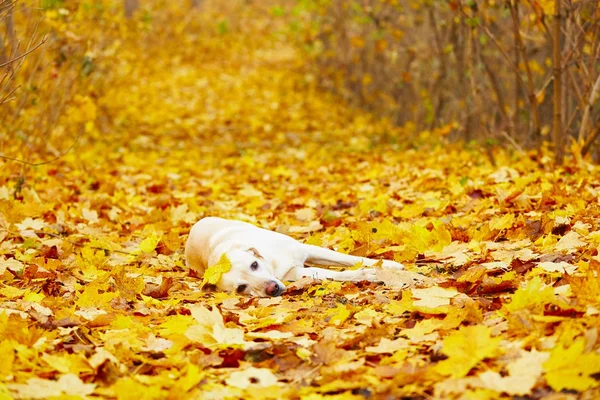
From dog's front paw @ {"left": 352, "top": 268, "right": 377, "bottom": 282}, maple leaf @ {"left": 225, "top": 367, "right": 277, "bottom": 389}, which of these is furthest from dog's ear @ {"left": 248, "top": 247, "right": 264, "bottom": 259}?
maple leaf @ {"left": 225, "top": 367, "right": 277, "bottom": 389}

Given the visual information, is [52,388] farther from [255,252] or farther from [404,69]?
[404,69]

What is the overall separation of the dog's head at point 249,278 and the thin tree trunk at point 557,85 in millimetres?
3526

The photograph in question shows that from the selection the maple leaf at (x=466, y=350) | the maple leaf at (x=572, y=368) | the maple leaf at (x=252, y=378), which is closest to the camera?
the maple leaf at (x=572, y=368)

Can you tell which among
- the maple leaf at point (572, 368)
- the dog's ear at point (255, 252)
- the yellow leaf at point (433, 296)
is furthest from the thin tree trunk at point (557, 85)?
the maple leaf at point (572, 368)

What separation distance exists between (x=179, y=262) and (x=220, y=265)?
3.31ft

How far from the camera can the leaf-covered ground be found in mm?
2412

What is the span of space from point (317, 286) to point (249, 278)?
0.34 meters

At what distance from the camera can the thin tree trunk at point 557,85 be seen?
243 inches

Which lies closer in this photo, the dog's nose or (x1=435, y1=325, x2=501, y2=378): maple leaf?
(x1=435, y1=325, x2=501, y2=378): maple leaf

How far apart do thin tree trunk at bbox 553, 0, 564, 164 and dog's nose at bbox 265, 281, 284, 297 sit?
143 inches

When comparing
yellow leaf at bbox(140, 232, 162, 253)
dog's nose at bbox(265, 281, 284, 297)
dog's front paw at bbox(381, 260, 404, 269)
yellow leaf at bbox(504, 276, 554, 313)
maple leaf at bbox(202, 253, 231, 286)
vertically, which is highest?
yellow leaf at bbox(504, 276, 554, 313)

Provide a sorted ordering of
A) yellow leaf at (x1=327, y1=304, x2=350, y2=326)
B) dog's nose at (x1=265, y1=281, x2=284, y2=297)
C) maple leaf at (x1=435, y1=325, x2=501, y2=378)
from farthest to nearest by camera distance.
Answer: dog's nose at (x1=265, y1=281, x2=284, y2=297) → yellow leaf at (x1=327, y1=304, x2=350, y2=326) → maple leaf at (x1=435, y1=325, x2=501, y2=378)

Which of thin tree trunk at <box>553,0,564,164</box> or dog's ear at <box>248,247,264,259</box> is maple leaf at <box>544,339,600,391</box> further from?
thin tree trunk at <box>553,0,564,164</box>

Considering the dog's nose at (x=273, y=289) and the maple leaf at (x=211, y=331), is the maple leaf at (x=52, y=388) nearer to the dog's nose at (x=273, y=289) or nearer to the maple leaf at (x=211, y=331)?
the maple leaf at (x=211, y=331)
